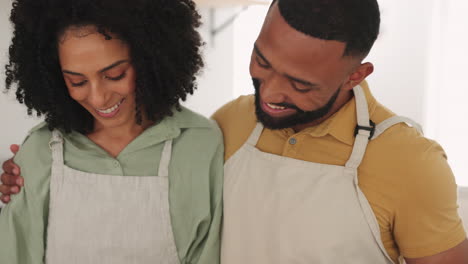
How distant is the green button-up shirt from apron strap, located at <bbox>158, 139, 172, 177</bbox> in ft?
0.04

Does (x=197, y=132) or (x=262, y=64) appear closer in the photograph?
(x=262, y=64)

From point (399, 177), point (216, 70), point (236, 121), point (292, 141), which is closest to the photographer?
point (399, 177)

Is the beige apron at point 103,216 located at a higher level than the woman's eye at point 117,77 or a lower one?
lower

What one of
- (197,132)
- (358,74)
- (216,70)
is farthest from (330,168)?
(216,70)

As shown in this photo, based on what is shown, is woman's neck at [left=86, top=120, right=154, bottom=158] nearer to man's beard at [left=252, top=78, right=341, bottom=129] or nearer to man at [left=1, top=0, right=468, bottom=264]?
man at [left=1, top=0, right=468, bottom=264]

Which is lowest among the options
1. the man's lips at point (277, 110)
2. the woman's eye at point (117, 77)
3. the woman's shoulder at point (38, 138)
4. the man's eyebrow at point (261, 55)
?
the woman's shoulder at point (38, 138)

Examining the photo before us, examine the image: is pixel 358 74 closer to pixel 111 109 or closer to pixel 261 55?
pixel 261 55

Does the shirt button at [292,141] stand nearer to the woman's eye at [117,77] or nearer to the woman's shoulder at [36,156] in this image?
the woman's eye at [117,77]

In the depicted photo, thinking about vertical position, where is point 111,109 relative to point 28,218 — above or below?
above

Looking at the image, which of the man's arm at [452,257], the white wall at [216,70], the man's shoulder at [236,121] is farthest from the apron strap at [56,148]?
the white wall at [216,70]

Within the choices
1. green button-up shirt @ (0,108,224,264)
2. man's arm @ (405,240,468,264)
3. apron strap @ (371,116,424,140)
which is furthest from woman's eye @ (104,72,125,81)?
man's arm @ (405,240,468,264)

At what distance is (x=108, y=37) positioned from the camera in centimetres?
84

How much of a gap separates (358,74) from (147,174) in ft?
1.61

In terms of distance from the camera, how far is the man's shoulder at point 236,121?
3.31 ft
